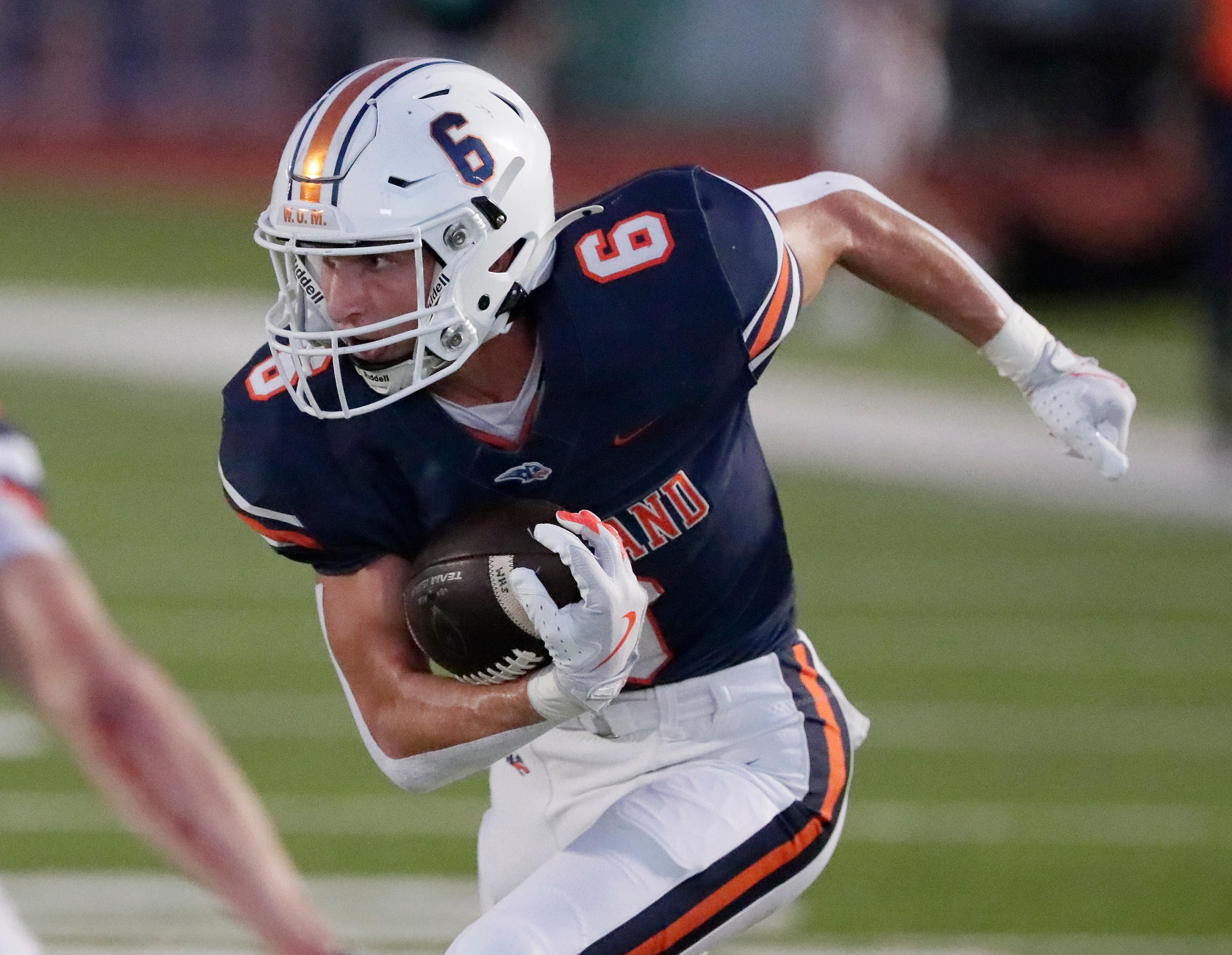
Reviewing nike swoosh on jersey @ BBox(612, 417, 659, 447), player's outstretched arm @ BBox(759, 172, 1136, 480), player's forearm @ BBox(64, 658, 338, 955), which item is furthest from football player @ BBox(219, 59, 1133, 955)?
player's forearm @ BBox(64, 658, 338, 955)

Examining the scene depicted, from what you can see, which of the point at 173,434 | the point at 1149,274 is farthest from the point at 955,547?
the point at 1149,274

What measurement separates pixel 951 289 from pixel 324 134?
2.94 feet

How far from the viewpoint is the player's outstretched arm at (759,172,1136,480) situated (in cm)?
306

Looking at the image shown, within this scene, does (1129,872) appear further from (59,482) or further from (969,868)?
(59,482)

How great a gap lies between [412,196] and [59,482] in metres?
5.80

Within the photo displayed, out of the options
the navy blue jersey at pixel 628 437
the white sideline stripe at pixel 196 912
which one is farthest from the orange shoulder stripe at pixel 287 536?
the white sideline stripe at pixel 196 912

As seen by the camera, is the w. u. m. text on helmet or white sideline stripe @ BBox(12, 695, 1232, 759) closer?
the w. u. m. text on helmet

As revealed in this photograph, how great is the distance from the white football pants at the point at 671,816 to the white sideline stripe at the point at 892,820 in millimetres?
1811

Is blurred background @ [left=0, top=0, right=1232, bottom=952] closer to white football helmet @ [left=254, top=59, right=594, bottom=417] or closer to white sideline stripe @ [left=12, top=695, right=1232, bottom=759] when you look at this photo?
white sideline stripe @ [left=12, top=695, right=1232, bottom=759]

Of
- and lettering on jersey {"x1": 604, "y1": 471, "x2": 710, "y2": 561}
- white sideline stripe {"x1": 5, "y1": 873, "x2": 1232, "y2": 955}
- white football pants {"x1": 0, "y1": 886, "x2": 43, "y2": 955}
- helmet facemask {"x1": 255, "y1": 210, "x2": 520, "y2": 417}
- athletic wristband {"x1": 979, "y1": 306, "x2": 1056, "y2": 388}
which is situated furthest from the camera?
white sideline stripe {"x1": 5, "y1": 873, "x2": 1232, "y2": 955}

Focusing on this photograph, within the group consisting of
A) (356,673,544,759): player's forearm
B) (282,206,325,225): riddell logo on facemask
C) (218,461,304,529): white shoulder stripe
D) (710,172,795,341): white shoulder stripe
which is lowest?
(356,673,544,759): player's forearm

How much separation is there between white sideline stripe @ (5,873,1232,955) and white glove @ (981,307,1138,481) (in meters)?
1.26

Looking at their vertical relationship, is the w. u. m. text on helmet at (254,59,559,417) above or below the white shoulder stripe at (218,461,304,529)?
above

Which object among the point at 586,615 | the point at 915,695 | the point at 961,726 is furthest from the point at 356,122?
the point at 915,695
